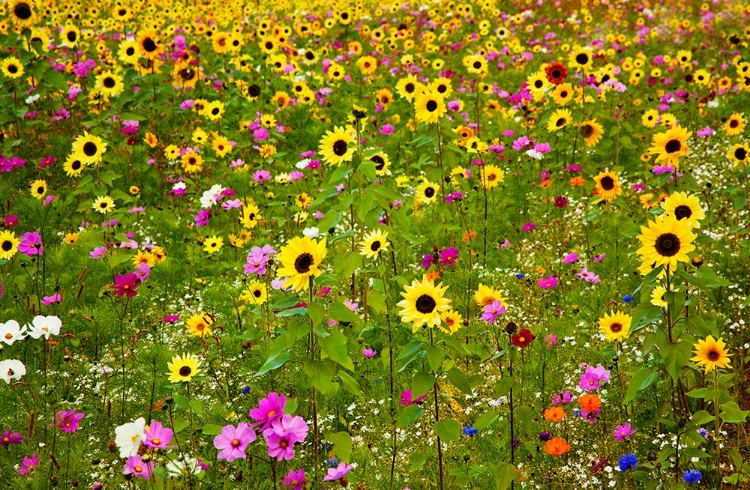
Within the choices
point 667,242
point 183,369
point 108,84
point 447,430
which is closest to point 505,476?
point 447,430

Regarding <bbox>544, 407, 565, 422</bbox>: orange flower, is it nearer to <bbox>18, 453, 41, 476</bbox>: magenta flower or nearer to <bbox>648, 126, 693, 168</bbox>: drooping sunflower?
<bbox>648, 126, 693, 168</bbox>: drooping sunflower

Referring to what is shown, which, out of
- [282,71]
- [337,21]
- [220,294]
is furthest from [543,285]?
[337,21]

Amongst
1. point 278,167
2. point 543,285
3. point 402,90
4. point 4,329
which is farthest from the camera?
point 278,167

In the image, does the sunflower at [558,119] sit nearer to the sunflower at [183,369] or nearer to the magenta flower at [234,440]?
the sunflower at [183,369]

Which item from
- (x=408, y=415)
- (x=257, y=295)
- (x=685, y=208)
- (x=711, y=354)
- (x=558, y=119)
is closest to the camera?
(x=408, y=415)

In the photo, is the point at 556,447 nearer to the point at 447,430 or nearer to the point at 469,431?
the point at 469,431

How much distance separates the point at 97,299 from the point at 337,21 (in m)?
7.52

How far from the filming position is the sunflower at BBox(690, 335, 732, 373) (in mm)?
2338

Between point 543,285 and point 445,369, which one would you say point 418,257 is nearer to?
point 543,285

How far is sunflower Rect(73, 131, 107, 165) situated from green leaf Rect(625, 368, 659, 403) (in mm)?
3788

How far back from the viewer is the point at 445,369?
2318 millimetres

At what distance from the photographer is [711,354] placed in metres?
2.37

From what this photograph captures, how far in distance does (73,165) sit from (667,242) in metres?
4.21

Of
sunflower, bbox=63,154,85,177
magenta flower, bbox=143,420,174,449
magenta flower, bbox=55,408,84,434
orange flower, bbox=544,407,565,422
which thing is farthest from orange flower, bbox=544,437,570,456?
sunflower, bbox=63,154,85,177
